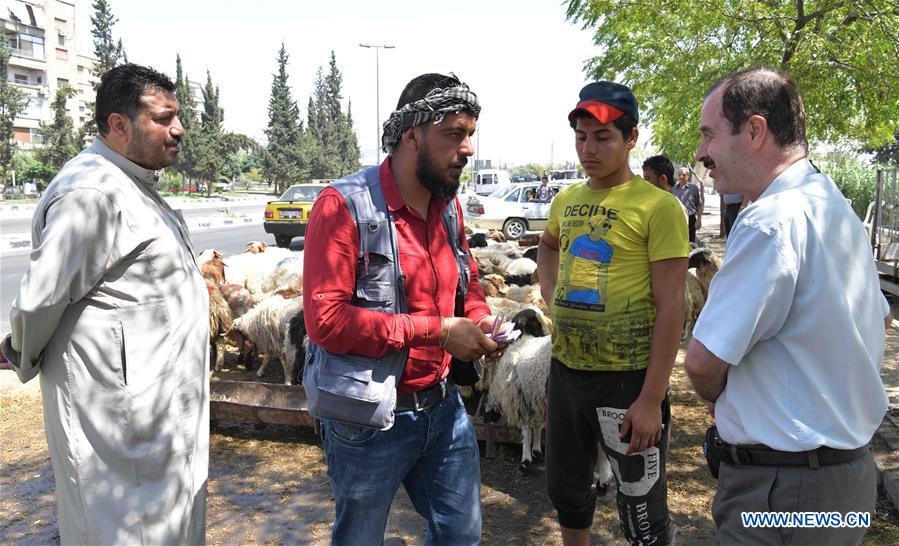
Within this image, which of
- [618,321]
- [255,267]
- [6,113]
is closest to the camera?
[618,321]

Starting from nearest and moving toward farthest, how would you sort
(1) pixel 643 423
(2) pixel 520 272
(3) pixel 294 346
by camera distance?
1. (1) pixel 643 423
2. (3) pixel 294 346
3. (2) pixel 520 272

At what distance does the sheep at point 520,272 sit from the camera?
9.44m

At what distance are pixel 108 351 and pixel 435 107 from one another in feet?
4.59

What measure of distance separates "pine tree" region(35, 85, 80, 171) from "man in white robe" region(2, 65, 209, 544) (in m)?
49.1

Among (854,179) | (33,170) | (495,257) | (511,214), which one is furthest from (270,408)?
(33,170)

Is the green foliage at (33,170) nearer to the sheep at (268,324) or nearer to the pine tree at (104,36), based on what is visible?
the pine tree at (104,36)

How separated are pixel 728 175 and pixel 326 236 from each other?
1.24 metres

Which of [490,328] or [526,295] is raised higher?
[490,328]

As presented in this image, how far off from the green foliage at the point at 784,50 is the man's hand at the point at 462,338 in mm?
4956

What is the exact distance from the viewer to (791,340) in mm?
1754

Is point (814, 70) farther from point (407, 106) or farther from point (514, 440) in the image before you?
point (407, 106)

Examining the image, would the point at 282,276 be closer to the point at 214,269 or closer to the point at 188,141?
the point at 214,269

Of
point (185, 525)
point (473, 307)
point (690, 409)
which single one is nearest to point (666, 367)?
point (473, 307)

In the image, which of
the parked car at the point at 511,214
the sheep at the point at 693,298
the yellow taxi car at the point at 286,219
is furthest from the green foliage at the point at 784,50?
the parked car at the point at 511,214
